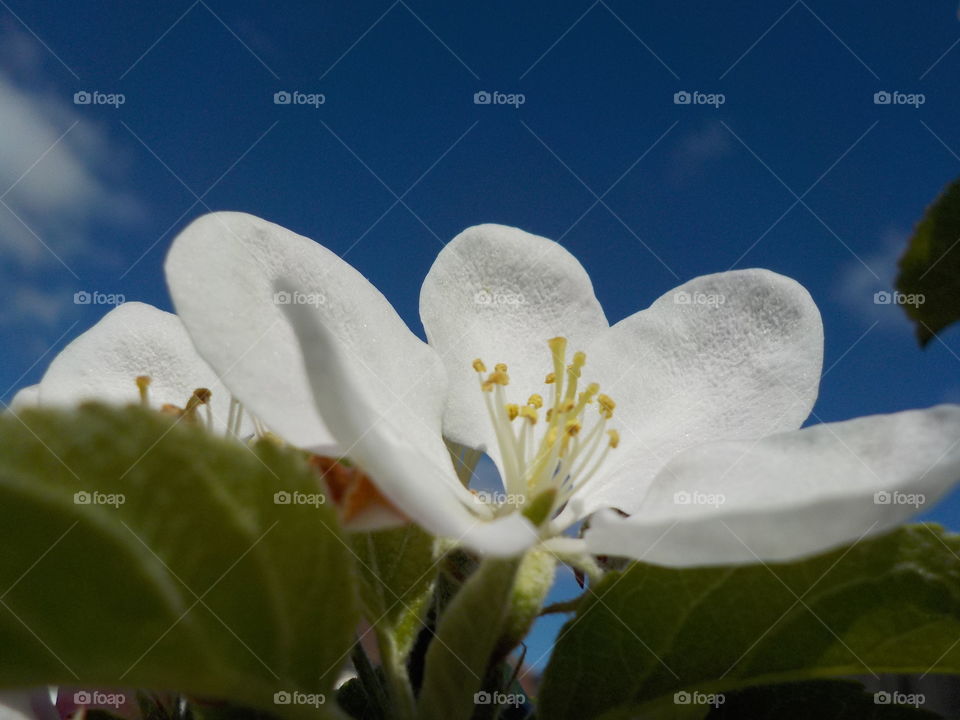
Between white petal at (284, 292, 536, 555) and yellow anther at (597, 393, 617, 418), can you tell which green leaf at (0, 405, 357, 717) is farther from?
yellow anther at (597, 393, 617, 418)

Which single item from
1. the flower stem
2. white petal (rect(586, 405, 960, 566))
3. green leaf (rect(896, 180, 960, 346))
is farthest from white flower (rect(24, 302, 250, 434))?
green leaf (rect(896, 180, 960, 346))

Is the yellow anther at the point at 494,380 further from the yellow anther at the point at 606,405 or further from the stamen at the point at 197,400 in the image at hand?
the stamen at the point at 197,400

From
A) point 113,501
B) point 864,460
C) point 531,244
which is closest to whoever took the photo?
point 113,501

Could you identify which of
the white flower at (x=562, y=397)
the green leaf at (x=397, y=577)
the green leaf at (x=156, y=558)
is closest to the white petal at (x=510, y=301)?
the white flower at (x=562, y=397)

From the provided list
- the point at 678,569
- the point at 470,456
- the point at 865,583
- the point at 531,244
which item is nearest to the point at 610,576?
the point at 678,569

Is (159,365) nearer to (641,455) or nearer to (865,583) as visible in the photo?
(641,455)
